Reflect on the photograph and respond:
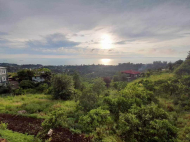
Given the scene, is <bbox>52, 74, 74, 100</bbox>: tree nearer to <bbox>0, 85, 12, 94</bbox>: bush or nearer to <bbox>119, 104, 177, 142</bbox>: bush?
<bbox>119, 104, 177, 142</bbox>: bush

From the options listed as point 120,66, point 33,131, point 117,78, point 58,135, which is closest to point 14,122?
point 33,131

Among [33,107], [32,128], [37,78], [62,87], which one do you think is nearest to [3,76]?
[37,78]

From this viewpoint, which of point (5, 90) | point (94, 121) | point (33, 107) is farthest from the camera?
point (5, 90)

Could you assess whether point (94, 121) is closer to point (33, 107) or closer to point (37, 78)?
point (33, 107)

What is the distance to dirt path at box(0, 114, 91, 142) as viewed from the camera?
5.04 meters

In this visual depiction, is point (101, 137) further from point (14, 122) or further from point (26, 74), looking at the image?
point (26, 74)

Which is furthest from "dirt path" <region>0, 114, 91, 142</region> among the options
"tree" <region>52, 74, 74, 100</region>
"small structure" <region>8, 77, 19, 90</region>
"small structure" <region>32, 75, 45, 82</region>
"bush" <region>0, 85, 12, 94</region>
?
"small structure" <region>32, 75, 45, 82</region>


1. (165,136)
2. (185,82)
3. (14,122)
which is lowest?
(14,122)

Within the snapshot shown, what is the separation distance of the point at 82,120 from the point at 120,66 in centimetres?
8390

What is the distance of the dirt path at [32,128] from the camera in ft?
16.5

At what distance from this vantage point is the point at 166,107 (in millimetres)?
9469

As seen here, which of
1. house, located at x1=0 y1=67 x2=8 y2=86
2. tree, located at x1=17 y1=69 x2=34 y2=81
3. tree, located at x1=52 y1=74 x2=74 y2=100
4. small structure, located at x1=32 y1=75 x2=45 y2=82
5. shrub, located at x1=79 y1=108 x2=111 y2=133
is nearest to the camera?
shrub, located at x1=79 y1=108 x2=111 y2=133

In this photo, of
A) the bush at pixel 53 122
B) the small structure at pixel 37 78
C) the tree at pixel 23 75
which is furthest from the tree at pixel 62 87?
the small structure at pixel 37 78

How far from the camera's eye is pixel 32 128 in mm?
5879
